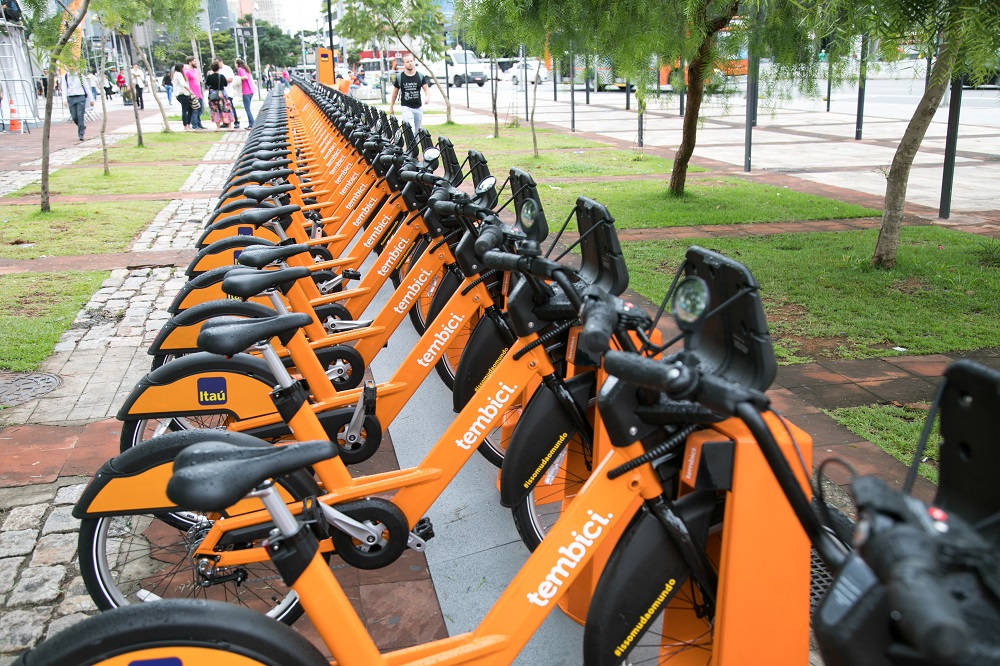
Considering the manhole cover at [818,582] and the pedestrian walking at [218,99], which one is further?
the pedestrian walking at [218,99]

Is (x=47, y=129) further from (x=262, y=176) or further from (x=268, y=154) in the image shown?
(x=262, y=176)

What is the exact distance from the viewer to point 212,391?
10.9 feet

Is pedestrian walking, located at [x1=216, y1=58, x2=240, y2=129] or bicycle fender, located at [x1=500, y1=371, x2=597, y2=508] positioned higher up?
pedestrian walking, located at [x1=216, y1=58, x2=240, y2=129]

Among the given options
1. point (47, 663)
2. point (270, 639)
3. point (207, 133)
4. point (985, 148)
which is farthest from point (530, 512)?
point (207, 133)

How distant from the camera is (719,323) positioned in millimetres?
2240

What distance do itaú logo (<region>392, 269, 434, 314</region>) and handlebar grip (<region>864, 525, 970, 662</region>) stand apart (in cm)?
349

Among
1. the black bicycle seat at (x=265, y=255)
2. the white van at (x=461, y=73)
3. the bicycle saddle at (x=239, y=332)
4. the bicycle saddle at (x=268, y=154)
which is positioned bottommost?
the bicycle saddle at (x=239, y=332)

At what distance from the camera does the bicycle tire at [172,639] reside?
163 centimetres

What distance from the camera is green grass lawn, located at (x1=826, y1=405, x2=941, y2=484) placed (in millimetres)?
3836

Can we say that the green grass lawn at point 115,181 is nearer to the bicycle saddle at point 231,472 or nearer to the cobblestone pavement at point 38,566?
the cobblestone pavement at point 38,566

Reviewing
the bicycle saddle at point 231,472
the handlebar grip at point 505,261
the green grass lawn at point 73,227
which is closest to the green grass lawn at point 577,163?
the green grass lawn at point 73,227

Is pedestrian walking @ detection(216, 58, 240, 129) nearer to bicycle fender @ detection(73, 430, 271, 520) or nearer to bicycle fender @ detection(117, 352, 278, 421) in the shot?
bicycle fender @ detection(117, 352, 278, 421)

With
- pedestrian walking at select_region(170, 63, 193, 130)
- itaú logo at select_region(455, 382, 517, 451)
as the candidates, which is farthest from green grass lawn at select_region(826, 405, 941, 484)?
pedestrian walking at select_region(170, 63, 193, 130)

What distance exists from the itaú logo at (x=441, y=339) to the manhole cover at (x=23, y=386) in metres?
2.54
